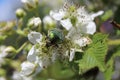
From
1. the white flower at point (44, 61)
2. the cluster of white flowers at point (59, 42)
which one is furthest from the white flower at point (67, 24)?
the white flower at point (44, 61)

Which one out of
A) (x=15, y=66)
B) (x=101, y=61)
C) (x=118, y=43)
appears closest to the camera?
(x=101, y=61)

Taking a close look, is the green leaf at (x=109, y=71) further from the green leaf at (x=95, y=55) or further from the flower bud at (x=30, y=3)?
the flower bud at (x=30, y=3)

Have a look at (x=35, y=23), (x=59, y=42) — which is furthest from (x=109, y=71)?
(x=35, y=23)

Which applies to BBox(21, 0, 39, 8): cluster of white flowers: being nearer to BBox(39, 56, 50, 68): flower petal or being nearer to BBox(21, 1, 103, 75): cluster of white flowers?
BBox(21, 1, 103, 75): cluster of white flowers

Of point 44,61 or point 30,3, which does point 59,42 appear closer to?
point 44,61

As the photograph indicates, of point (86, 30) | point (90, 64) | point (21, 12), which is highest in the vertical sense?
point (21, 12)

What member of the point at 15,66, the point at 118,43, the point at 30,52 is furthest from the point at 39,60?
the point at 15,66

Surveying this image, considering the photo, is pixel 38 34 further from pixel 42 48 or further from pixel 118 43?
pixel 118 43

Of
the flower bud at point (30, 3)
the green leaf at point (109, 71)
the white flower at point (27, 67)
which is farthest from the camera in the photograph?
the flower bud at point (30, 3)
